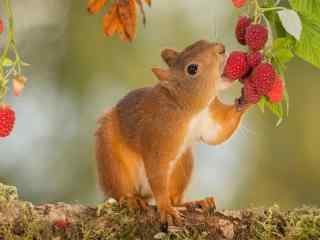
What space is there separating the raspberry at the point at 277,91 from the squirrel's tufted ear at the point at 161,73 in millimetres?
381

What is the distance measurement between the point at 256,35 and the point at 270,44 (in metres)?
0.10

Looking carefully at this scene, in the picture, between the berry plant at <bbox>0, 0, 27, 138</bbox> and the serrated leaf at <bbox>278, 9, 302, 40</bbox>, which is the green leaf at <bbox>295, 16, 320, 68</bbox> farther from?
the berry plant at <bbox>0, 0, 27, 138</bbox>

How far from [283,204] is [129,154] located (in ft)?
8.34

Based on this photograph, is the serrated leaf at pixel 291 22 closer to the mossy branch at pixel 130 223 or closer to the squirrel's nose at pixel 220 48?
the squirrel's nose at pixel 220 48

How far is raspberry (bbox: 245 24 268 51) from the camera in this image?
7.34ft

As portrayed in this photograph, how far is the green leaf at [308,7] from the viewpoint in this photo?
2305mm

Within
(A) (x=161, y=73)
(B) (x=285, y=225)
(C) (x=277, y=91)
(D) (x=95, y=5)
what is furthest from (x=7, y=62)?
(B) (x=285, y=225)

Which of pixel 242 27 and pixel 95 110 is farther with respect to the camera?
pixel 95 110

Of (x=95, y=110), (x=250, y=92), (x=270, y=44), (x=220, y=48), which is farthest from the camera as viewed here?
(x=95, y=110)

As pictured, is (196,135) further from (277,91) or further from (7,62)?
(7,62)

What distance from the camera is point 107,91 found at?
532cm

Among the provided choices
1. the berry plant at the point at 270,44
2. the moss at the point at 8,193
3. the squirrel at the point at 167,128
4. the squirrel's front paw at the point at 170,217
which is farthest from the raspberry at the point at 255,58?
the moss at the point at 8,193

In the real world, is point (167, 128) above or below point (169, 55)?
below

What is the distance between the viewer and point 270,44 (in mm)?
2326
